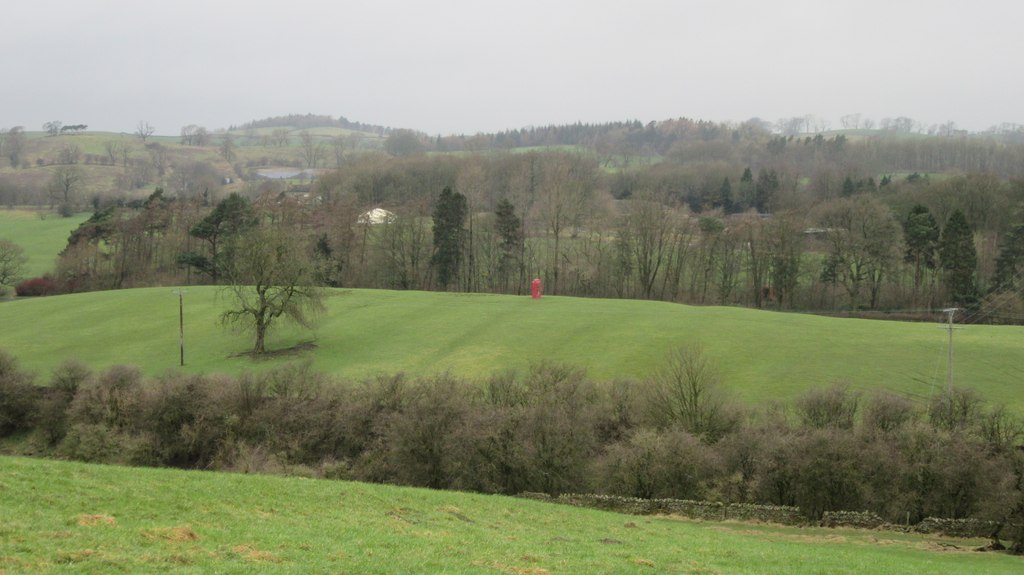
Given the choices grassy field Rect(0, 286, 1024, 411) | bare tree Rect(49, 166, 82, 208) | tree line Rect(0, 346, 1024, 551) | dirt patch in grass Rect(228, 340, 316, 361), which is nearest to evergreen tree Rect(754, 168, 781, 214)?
grassy field Rect(0, 286, 1024, 411)

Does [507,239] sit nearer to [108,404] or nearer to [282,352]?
[282,352]

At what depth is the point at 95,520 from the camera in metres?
17.2

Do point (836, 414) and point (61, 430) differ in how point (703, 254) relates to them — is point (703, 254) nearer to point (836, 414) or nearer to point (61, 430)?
point (836, 414)

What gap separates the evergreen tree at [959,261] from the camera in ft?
271

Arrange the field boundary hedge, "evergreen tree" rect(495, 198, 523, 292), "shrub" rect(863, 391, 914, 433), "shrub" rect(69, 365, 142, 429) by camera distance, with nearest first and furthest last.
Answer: the field boundary hedge, "shrub" rect(863, 391, 914, 433), "shrub" rect(69, 365, 142, 429), "evergreen tree" rect(495, 198, 523, 292)

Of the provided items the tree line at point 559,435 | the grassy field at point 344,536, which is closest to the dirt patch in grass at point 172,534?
the grassy field at point 344,536

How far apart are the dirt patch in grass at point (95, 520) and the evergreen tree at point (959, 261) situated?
284 feet

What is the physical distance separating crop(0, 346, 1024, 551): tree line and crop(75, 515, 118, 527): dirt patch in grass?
19834mm

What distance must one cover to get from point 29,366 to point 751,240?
74.1 meters

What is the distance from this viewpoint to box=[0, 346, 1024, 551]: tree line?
115 feet

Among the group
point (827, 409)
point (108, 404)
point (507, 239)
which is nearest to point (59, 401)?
point (108, 404)

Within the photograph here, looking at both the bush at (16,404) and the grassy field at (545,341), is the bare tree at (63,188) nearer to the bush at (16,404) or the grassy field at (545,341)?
the grassy field at (545,341)

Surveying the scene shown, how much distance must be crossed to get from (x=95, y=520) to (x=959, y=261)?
87.7 m

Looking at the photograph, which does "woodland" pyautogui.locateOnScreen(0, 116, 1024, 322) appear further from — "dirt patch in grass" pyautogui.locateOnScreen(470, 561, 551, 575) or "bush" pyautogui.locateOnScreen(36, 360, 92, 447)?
"dirt patch in grass" pyautogui.locateOnScreen(470, 561, 551, 575)
